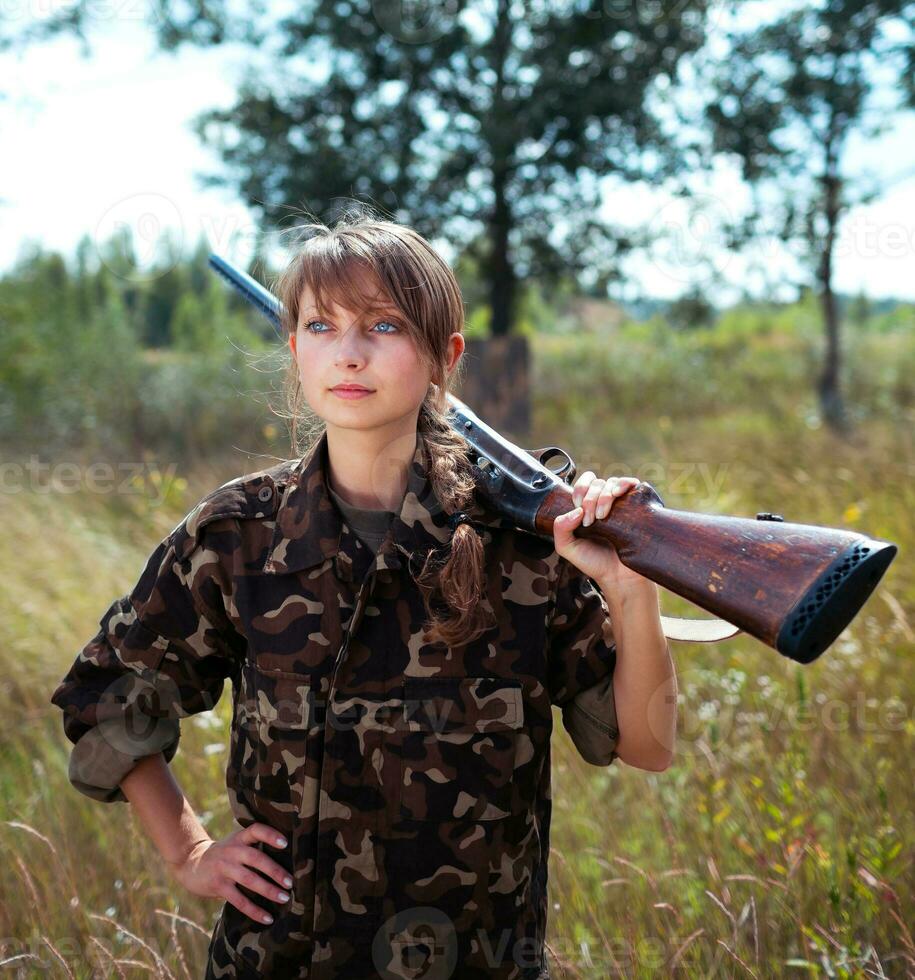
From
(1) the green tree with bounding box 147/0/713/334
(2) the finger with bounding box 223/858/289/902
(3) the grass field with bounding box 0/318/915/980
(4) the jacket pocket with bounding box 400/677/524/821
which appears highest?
(1) the green tree with bounding box 147/0/713/334

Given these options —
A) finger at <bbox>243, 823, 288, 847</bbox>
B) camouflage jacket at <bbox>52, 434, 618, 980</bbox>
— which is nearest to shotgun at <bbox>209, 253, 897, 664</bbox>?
camouflage jacket at <bbox>52, 434, 618, 980</bbox>

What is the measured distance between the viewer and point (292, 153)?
1105 cm

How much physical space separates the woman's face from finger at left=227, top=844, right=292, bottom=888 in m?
0.83

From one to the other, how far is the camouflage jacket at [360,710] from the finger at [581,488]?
0.56 ft

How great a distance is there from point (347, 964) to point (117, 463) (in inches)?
398

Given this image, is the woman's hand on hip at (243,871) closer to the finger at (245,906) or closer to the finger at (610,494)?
the finger at (245,906)

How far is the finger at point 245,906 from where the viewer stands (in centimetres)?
181

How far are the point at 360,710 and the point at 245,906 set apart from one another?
0.45 m

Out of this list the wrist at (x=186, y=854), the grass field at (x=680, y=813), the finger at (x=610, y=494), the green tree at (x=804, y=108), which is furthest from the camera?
the green tree at (x=804, y=108)

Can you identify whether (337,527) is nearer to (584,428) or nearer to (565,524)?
(565,524)

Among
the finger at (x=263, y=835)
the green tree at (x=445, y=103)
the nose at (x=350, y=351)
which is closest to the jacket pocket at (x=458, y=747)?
the finger at (x=263, y=835)

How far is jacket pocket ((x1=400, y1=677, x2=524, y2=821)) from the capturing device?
177 cm

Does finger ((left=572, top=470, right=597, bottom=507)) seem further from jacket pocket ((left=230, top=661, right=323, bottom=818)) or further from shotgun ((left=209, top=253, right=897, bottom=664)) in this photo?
jacket pocket ((left=230, top=661, right=323, bottom=818))

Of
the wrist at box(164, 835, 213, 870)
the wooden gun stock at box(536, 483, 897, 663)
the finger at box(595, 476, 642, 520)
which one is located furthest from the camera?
the wrist at box(164, 835, 213, 870)
